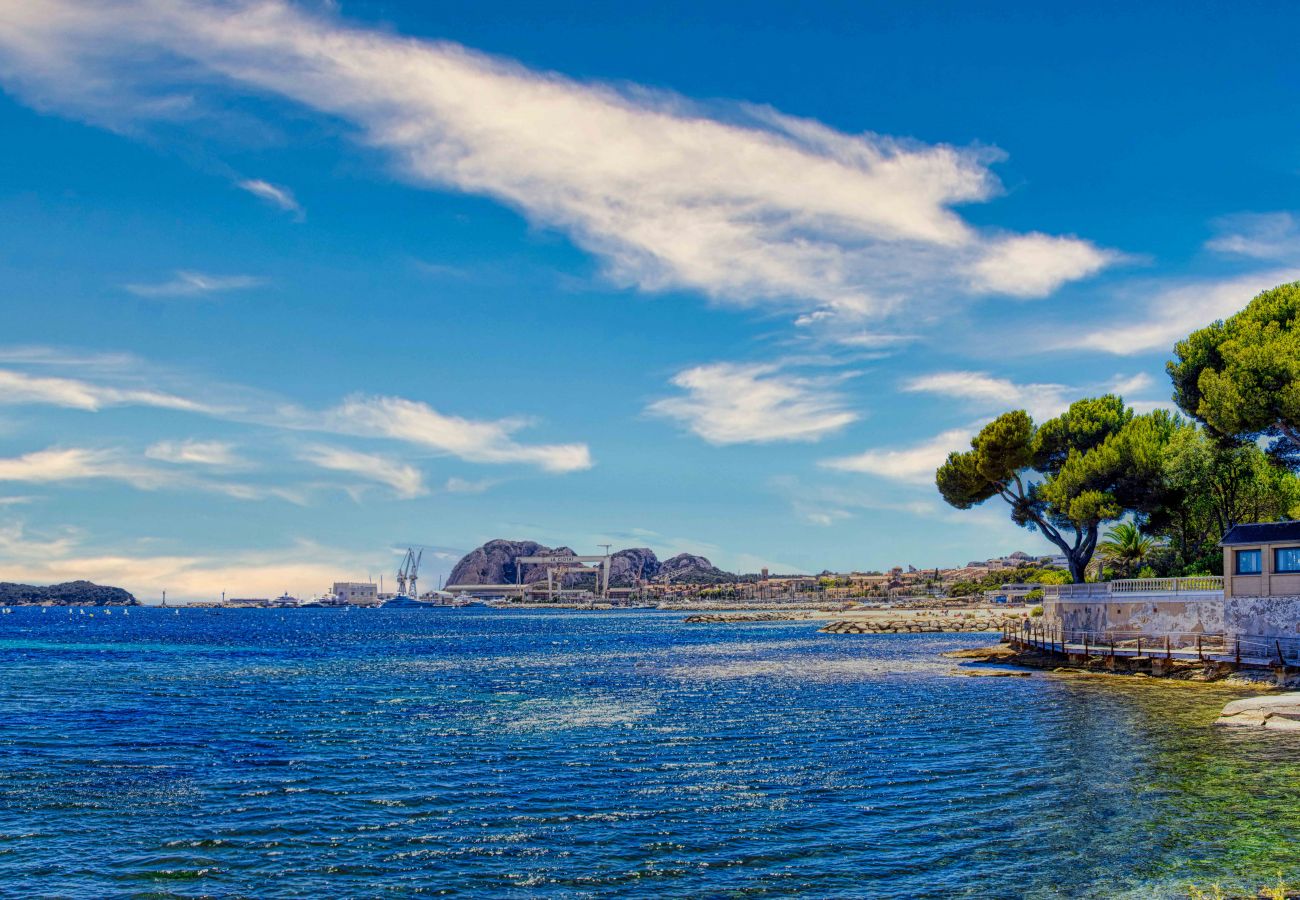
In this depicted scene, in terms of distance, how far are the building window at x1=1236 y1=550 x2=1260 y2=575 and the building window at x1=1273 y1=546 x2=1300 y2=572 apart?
0.97 meters

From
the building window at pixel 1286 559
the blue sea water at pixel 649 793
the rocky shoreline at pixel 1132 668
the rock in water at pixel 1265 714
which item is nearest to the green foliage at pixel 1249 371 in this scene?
the building window at pixel 1286 559

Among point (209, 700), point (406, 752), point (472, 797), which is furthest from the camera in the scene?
point (209, 700)

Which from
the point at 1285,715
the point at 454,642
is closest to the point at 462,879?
the point at 1285,715

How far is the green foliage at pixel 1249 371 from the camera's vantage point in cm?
4691

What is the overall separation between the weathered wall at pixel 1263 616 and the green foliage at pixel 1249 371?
8.69 meters

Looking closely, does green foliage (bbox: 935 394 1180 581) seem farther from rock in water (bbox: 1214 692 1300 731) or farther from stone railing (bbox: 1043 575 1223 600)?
rock in water (bbox: 1214 692 1300 731)

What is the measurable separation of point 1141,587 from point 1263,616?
30.6 feet

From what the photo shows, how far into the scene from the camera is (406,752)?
3097 centimetres

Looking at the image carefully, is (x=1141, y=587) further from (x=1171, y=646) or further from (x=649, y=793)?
(x=649, y=793)

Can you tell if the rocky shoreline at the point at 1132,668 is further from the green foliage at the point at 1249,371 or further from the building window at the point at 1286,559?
the green foliage at the point at 1249,371

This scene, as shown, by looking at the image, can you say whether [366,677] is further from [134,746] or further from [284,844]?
[284,844]

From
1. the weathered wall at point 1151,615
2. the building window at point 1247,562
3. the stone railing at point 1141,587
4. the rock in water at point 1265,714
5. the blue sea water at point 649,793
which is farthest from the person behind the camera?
the stone railing at point 1141,587

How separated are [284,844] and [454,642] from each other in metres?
94.6

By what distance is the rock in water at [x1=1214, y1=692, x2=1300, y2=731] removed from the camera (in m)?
31.8
